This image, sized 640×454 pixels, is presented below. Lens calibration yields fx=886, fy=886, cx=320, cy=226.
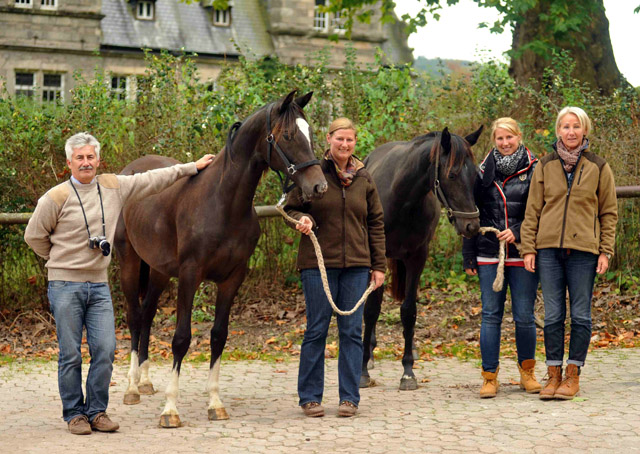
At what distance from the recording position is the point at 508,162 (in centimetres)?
643

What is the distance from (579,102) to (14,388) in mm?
7928

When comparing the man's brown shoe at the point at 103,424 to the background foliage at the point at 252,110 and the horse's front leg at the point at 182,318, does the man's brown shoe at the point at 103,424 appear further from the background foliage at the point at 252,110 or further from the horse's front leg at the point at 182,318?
the background foliage at the point at 252,110

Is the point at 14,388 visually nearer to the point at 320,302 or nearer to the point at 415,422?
the point at 320,302

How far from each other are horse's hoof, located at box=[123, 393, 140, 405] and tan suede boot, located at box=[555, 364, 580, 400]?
3.08 m

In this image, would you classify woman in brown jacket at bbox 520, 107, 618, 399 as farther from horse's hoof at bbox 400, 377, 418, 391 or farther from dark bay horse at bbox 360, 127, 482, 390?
horse's hoof at bbox 400, 377, 418, 391


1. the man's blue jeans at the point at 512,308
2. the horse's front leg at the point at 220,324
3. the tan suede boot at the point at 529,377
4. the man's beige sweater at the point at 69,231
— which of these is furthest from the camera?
the tan suede boot at the point at 529,377

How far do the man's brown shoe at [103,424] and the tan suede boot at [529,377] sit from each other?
2999 millimetres

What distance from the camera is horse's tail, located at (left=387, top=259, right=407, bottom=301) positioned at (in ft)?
26.6

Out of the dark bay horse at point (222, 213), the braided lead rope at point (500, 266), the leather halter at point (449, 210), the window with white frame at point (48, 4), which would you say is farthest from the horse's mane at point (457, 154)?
the window with white frame at point (48, 4)

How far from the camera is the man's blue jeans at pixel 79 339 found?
18.0 ft

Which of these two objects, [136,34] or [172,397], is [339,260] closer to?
[172,397]

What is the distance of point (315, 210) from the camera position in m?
5.96

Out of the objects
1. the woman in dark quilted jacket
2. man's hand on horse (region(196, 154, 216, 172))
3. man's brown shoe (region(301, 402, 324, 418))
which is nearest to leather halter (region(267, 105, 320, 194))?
man's hand on horse (region(196, 154, 216, 172))

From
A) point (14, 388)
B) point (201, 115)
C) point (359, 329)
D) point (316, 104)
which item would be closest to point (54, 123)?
point (201, 115)
